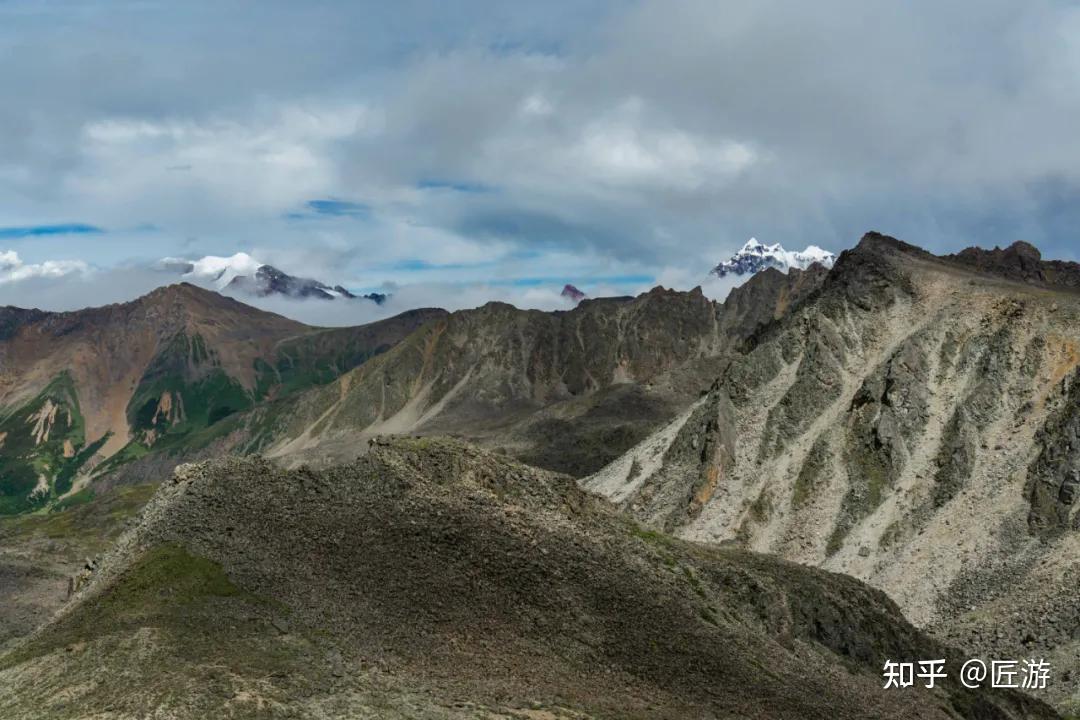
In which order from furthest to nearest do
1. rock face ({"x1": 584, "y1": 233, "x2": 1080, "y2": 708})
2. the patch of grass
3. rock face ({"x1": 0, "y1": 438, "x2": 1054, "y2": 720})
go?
rock face ({"x1": 584, "y1": 233, "x2": 1080, "y2": 708}) → the patch of grass → rock face ({"x1": 0, "y1": 438, "x2": 1054, "y2": 720})

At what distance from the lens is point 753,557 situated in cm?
7325

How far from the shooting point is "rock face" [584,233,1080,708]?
92562mm

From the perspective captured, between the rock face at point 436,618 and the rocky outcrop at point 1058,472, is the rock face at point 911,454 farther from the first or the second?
the rock face at point 436,618

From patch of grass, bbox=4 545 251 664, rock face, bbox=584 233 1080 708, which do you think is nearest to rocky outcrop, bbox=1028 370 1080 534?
rock face, bbox=584 233 1080 708

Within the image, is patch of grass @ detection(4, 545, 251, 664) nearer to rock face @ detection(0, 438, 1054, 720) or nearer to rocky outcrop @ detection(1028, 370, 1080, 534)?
rock face @ detection(0, 438, 1054, 720)

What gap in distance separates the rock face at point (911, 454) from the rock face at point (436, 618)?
27030 mm

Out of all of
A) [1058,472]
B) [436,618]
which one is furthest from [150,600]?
[1058,472]

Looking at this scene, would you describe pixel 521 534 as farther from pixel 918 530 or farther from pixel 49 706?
pixel 918 530

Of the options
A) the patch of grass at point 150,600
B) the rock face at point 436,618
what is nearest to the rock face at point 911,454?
the rock face at point 436,618

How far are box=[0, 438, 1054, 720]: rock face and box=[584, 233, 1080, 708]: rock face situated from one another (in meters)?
27.0

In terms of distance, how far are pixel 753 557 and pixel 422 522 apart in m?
27.7

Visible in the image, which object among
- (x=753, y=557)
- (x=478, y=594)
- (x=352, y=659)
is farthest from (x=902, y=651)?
(x=352, y=659)

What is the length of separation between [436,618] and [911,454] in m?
79.6

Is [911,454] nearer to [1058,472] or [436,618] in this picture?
[1058,472]
